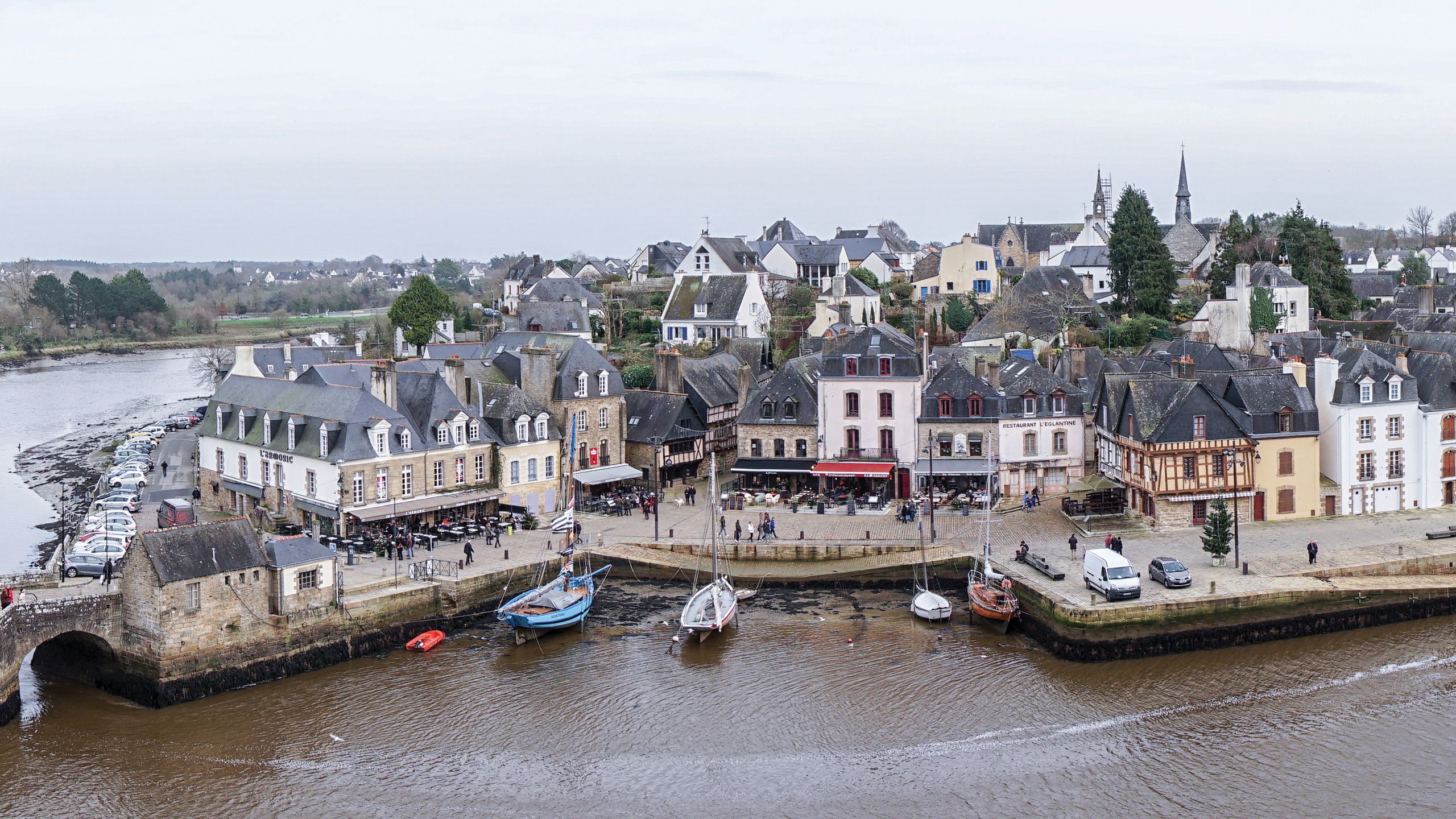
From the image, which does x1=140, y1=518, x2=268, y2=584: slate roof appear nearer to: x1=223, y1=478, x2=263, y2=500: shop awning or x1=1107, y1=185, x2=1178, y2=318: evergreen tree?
x1=223, y1=478, x2=263, y2=500: shop awning

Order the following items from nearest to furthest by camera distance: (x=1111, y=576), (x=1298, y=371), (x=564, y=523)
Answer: (x=1111, y=576)
(x=564, y=523)
(x=1298, y=371)

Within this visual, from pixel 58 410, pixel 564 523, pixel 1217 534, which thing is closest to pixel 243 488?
pixel 564 523

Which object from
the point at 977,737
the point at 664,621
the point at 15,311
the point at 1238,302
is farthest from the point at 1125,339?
the point at 15,311

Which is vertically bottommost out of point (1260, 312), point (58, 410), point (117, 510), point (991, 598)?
point (991, 598)

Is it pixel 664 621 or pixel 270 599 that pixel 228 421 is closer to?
pixel 270 599

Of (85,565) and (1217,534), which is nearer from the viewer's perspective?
(1217,534)

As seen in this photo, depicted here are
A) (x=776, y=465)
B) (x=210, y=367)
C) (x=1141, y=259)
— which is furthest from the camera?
(x=210, y=367)

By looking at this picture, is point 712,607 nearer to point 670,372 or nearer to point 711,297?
point 670,372

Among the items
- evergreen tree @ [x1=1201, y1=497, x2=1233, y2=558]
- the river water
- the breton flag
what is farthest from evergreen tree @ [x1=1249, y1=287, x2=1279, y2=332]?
the breton flag
